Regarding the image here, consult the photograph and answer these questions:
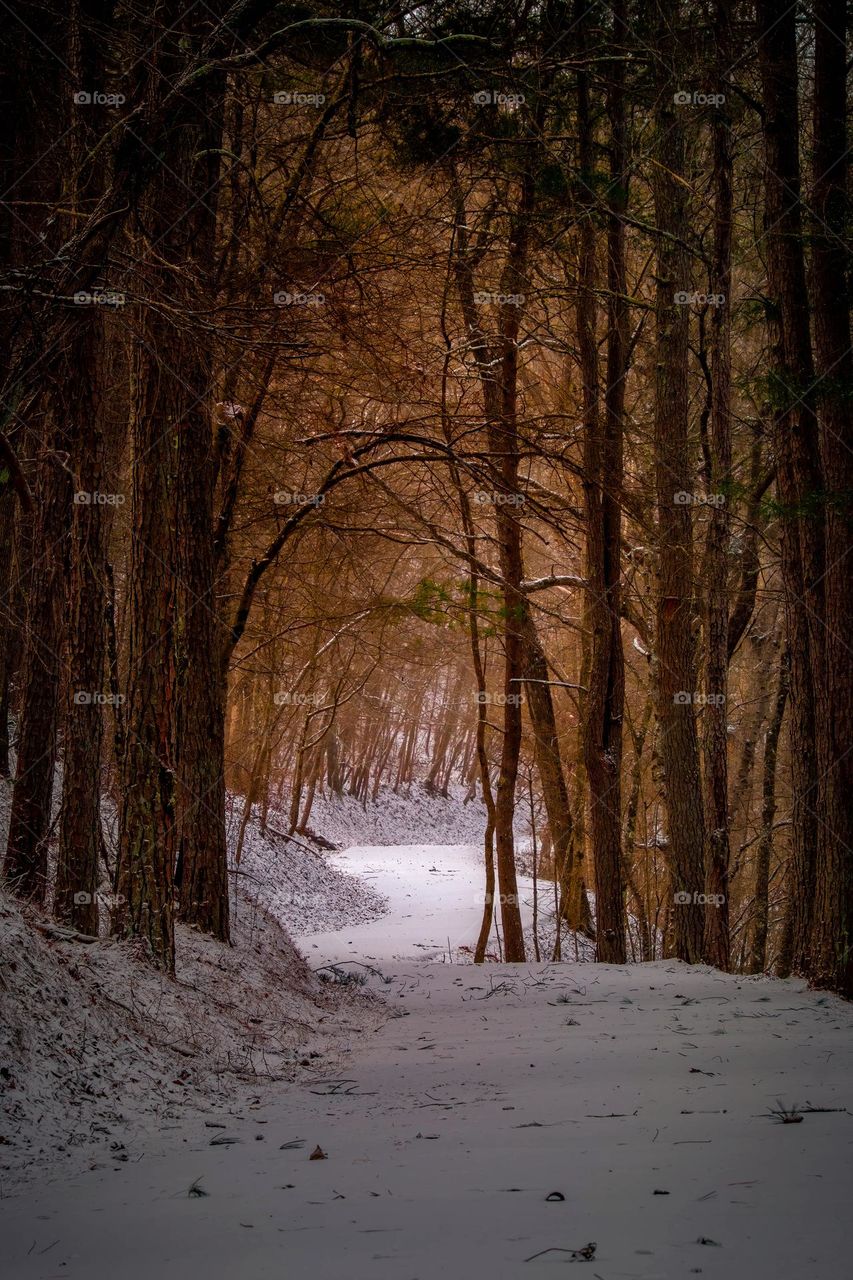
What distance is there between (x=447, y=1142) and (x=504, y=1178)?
0.57 metres

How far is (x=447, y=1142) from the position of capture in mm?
3141

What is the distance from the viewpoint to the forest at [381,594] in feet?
8.92

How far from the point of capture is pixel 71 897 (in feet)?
23.8

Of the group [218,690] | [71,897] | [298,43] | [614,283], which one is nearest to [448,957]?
[218,690]

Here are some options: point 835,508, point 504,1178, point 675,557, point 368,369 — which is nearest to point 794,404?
point 835,508

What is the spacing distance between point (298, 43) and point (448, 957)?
13.3m

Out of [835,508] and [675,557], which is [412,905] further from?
[835,508]

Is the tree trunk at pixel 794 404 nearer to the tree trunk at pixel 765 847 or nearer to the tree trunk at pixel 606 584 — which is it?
the tree trunk at pixel 606 584

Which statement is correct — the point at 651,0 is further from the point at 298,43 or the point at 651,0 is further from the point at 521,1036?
the point at 521,1036

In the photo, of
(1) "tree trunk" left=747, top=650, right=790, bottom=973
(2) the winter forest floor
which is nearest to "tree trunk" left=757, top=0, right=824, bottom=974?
(2) the winter forest floor

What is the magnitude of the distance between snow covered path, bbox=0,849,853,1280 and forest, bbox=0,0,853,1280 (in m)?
0.02

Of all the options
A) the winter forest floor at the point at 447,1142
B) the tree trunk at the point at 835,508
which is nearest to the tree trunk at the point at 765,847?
the winter forest floor at the point at 447,1142

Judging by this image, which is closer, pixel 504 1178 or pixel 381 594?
pixel 504 1178

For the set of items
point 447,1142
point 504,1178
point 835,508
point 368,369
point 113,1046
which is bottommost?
point 113,1046
